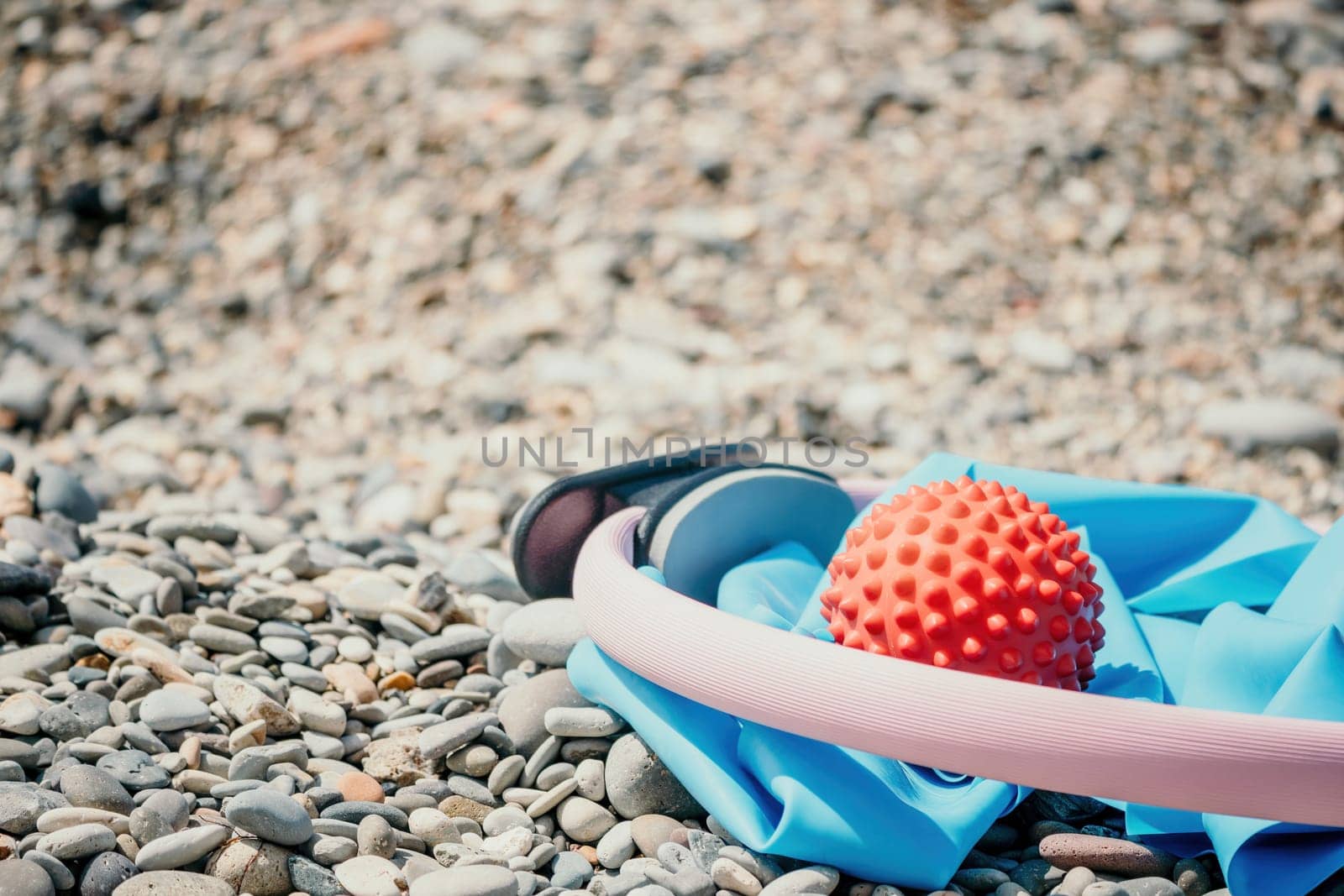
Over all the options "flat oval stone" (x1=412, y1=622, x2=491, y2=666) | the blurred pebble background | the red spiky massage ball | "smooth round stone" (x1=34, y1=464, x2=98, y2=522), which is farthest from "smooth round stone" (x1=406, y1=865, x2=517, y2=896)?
the blurred pebble background

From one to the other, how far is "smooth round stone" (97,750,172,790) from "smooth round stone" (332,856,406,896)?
1.27 ft

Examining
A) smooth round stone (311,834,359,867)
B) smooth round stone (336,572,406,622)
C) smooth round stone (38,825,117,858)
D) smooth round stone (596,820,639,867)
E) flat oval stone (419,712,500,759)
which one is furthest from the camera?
smooth round stone (336,572,406,622)

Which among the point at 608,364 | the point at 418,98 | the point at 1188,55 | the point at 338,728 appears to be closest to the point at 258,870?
the point at 338,728

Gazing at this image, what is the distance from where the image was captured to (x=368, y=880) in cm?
187

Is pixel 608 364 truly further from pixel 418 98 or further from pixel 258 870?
pixel 258 870

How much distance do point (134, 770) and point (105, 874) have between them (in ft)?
1.02

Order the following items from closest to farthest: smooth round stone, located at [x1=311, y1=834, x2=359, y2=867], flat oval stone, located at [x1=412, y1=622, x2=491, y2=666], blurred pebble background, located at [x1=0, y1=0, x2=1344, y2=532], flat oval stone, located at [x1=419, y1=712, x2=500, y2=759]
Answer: smooth round stone, located at [x1=311, y1=834, x2=359, y2=867] < flat oval stone, located at [x1=419, y1=712, x2=500, y2=759] < flat oval stone, located at [x1=412, y1=622, x2=491, y2=666] < blurred pebble background, located at [x1=0, y1=0, x2=1344, y2=532]

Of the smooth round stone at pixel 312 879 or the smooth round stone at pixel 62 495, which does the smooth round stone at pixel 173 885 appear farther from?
the smooth round stone at pixel 62 495

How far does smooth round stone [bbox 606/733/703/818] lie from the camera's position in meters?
2.11

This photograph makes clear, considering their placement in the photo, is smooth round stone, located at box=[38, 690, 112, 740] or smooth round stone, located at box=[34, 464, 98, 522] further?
smooth round stone, located at box=[34, 464, 98, 522]

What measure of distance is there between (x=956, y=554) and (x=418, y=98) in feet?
16.8

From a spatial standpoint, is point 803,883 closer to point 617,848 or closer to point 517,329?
point 617,848

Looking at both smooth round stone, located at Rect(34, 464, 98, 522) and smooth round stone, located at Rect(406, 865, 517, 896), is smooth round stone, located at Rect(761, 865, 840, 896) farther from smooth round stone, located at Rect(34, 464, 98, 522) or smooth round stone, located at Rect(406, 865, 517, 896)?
smooth round stone, located at Rect(34, 464, 98, 522)

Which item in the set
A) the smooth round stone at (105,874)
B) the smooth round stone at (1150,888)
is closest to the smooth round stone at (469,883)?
the smooth round stone at (105,874)
